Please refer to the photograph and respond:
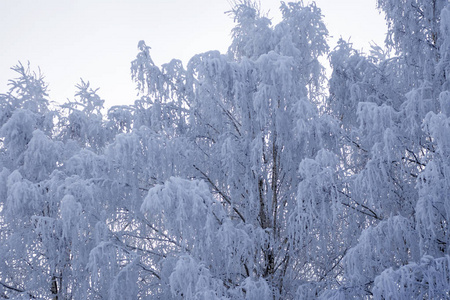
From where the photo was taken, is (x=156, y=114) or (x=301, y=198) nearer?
(x=301, y=198)

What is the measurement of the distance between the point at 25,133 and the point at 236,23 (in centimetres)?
367

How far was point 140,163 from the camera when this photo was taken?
Result: 526 centimetres

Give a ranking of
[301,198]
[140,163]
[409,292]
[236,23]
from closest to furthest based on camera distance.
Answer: [409,292] → [301,198] → [140,163] → [236,23]

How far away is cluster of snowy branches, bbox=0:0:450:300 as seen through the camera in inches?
177

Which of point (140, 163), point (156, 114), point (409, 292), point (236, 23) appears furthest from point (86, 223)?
point (236, 23)

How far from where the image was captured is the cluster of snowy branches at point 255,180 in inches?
177

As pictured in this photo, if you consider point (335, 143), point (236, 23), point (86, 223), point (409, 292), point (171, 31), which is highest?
point (171, 31)

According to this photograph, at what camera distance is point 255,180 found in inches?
223

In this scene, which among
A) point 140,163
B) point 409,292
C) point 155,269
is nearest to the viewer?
point 409,292

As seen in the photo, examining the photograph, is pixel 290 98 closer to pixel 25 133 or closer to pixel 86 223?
pixel 86 223

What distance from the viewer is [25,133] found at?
259 inches

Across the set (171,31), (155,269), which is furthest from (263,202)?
(171,31)

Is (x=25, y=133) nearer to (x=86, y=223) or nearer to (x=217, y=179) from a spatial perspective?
(x=86, y=223)

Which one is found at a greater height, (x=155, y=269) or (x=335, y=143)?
(x=335, y=143)
